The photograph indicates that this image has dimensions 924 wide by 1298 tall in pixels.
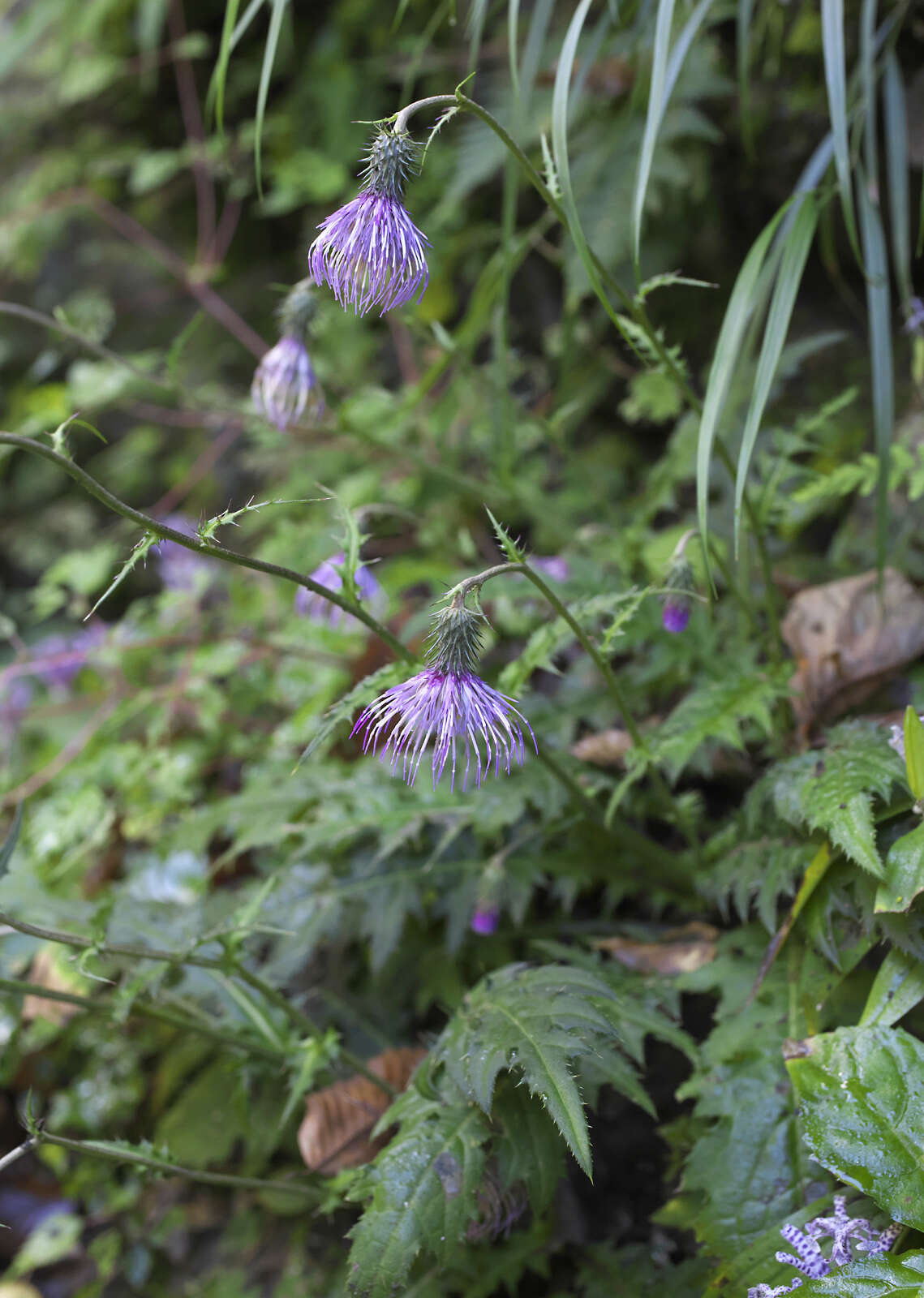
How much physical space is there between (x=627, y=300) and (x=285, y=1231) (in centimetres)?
193

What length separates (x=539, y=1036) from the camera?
1.21m

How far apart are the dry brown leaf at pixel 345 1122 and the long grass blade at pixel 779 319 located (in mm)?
1157

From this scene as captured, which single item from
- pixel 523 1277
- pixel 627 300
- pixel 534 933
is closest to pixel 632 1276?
pixel 523 1277

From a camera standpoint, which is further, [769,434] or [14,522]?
[14,522]

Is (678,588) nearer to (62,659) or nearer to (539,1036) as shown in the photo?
(539,1036)

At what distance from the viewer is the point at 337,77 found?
337 cm

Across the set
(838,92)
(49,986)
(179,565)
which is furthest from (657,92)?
(179,565)

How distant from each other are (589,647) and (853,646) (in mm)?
695

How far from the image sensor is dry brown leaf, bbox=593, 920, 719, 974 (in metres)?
1.62

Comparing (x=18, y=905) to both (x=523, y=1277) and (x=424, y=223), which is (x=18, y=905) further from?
(x=424, y=223)

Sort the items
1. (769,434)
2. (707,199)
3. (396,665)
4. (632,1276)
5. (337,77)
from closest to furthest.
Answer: (396,665) → (632,1276) → (769,434) → (707,199) → (337,77)

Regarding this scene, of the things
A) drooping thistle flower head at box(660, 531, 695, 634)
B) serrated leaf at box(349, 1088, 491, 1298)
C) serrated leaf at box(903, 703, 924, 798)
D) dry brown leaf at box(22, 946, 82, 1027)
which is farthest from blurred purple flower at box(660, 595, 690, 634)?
dry brown leaf at box(22, 946, 82, 1027)

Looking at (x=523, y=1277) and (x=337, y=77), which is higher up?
(x=337, y=77)

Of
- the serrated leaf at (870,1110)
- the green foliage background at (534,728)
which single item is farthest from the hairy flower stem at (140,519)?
the serrated leaf at (870,1110)
